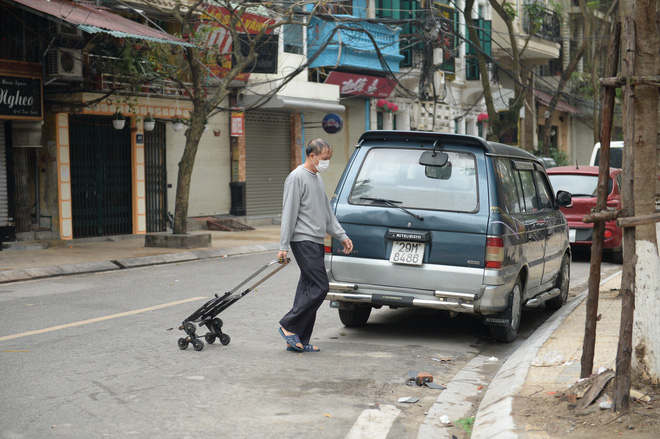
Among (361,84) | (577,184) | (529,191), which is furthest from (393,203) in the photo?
(361,84)

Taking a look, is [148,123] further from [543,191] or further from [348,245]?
[348,245]

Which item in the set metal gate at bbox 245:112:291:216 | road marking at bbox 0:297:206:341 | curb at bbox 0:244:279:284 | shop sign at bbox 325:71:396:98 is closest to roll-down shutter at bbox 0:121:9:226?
curb at bbox 0:244:279:284

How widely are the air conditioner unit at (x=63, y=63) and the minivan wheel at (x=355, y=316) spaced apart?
10.6m

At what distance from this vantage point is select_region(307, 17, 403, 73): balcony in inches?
1039

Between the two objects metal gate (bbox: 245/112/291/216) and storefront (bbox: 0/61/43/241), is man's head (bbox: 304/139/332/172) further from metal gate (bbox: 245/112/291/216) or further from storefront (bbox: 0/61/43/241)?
metal gate (bbox: 245/112/291/216)

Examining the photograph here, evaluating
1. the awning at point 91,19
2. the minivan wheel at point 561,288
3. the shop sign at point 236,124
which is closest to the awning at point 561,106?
Result: the shop sign at point 236,124

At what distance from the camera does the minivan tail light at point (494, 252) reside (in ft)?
24.5

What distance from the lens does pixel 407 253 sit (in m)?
7.68

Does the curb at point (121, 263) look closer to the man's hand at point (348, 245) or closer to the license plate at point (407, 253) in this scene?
the man's hand at point (348, 245)

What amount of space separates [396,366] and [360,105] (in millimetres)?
24066

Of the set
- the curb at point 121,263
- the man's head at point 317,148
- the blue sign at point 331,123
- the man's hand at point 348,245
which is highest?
the blue sign at point 331,123

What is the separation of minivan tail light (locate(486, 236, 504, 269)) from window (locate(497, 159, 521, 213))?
0.40m

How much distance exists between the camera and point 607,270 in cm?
1426

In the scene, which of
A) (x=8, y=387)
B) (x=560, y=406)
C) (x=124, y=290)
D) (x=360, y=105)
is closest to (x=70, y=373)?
(x=8, y=387)
